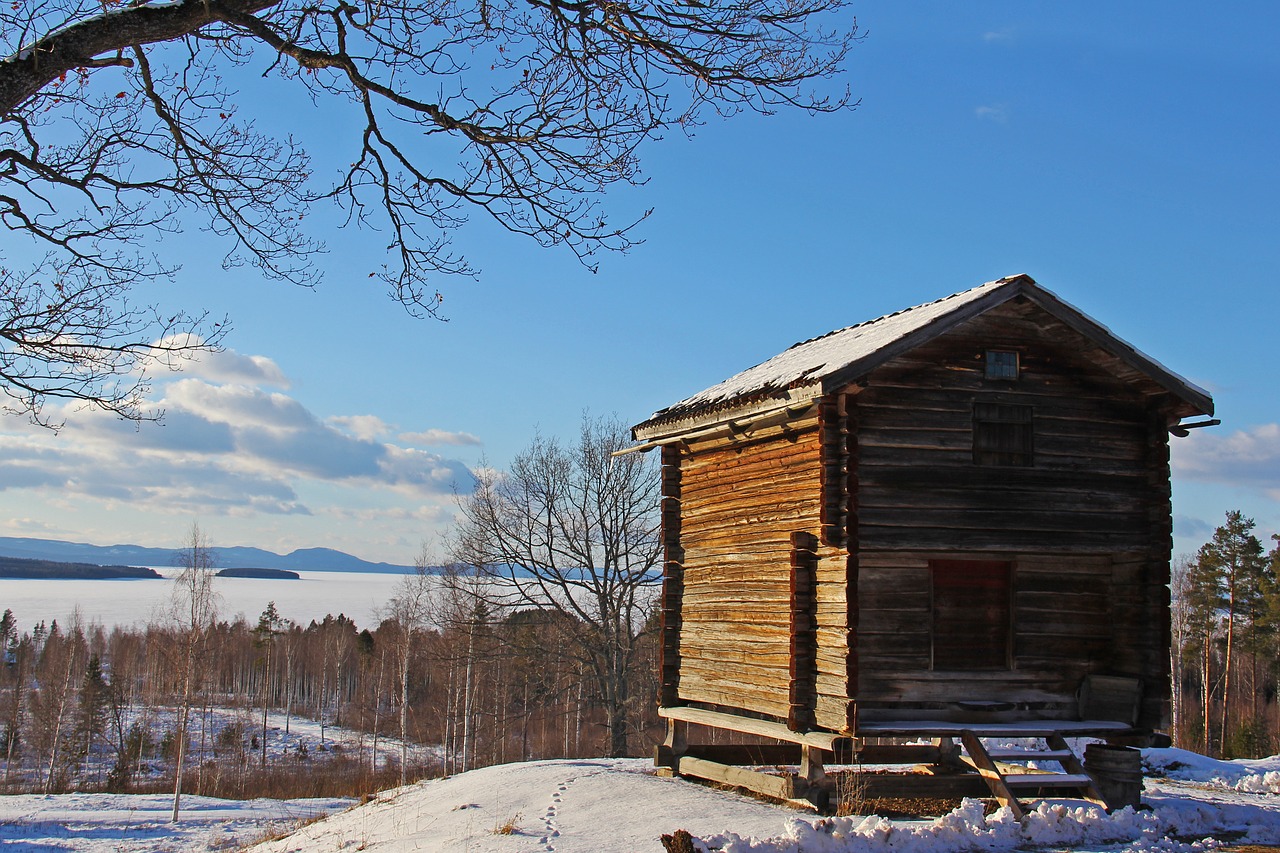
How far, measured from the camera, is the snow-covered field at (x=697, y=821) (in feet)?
34.6

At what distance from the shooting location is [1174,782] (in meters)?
18.2

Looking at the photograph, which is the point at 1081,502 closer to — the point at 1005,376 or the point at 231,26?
the point at 1005,376

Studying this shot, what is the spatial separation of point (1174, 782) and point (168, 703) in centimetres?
8160

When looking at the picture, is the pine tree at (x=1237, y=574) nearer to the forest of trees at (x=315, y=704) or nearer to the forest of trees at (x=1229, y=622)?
the forest of trees at (x=1229, y=622)

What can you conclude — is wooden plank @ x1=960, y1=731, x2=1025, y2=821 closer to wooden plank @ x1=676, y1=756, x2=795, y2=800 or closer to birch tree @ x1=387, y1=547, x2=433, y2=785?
wooden plank @ x1=676, y1=756, x2=795, y2=800

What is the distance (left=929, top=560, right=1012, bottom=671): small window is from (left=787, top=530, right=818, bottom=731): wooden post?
1637 mm

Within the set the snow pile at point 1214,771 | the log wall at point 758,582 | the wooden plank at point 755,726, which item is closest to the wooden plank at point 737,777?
the wooden plank at point 755,726

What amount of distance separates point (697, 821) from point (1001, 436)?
6.63 m

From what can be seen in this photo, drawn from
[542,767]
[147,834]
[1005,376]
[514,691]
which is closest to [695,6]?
[1005,376]

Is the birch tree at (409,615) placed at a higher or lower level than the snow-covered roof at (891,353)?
lower

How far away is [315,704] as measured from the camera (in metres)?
90.7

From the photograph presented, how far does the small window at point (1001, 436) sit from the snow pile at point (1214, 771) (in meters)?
8.79

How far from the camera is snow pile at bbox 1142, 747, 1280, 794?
18.0 meters

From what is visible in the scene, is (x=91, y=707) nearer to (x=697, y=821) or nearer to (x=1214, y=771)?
(x=697, y=821)
